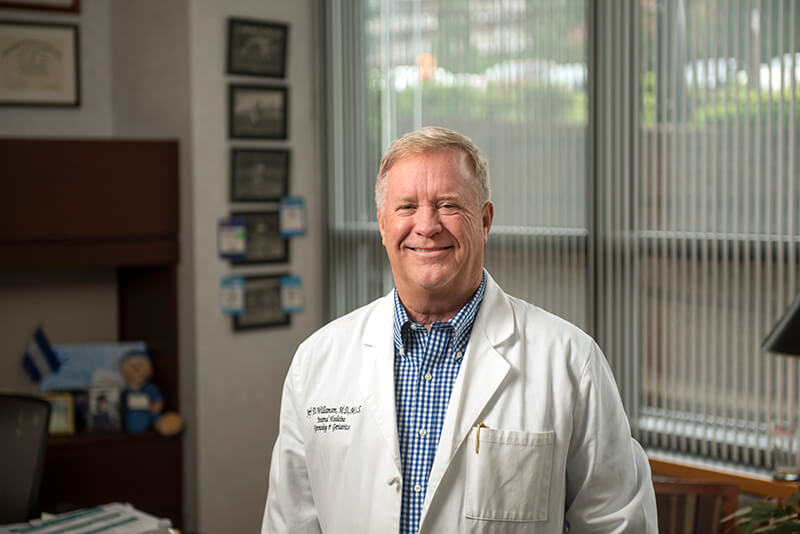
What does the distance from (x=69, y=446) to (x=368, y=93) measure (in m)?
2.07

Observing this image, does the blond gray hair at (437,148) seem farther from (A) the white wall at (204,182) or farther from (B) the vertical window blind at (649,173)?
(A) the white wall at (204,182)

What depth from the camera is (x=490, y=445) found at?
1.70 metres

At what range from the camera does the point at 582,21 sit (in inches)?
134

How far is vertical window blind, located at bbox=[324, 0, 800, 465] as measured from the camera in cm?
299

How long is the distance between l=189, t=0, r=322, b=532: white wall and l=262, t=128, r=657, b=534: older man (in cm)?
230

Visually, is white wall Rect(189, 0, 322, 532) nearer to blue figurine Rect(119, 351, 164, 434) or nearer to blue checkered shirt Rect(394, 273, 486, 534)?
blue figurine Rect(119, 351, 164, 434)

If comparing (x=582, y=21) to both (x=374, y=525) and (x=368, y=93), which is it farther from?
(x=374, y=525)

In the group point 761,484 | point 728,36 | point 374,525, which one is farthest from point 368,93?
point 374,525

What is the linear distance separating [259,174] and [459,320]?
2573mm

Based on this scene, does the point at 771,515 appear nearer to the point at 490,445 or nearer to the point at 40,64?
the point at 490,445

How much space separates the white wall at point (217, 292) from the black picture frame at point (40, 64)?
0.74 meters

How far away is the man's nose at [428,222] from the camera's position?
1.72 meters

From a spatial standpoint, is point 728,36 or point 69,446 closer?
point 728,36

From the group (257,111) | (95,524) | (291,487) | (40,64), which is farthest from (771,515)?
(40,64)
